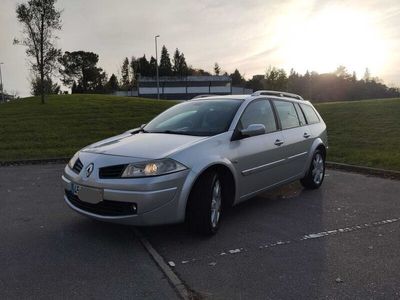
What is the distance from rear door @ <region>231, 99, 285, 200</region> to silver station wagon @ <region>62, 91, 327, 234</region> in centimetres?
1

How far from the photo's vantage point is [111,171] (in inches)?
180

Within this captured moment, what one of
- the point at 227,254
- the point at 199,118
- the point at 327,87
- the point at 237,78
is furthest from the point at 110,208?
the point at 237,78

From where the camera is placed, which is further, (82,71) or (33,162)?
(82,71)

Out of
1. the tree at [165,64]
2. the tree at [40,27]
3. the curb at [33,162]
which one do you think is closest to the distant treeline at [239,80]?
Answer: the tree at [165,64]

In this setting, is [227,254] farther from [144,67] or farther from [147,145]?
[144,67]

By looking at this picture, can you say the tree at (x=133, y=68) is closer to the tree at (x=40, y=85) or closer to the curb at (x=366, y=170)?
the tree at (x=40, y=85)

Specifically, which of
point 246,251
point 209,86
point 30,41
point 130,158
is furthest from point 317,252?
point 209,86

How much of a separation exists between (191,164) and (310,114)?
12.4ft

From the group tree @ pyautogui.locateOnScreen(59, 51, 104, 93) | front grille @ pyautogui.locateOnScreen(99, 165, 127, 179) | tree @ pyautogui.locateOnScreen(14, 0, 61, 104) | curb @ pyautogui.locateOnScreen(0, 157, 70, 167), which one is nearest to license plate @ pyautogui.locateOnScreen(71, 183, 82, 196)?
front grille @ pyautogui.locateOnScreen(99, 165, 127, 179)

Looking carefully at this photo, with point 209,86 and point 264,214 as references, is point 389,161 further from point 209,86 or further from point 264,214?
point 209,86

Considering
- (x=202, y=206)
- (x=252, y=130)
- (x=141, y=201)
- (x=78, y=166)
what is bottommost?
(x=202, y=206)

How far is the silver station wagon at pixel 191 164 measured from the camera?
14.7 feet

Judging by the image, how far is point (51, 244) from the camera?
4.73 m

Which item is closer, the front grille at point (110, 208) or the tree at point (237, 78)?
the front grille at point (110, 208)
